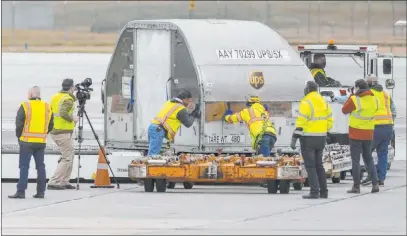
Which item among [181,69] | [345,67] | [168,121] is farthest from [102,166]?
[345,67]

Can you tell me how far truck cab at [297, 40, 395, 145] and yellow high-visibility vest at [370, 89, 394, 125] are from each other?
2810 millimetres

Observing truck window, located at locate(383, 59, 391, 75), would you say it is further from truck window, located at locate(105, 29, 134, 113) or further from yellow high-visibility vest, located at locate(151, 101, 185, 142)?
yellow high-visibility vest, located at locate(151, 101, 185, 142)

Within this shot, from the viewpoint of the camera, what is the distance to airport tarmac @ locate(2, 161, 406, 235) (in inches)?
593

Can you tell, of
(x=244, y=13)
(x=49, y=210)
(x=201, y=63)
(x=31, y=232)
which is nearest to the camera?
(x=31, y=232)

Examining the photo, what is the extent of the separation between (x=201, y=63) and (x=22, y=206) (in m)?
4.33

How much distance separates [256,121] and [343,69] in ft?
18.4

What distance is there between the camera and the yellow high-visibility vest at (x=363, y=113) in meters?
20.0

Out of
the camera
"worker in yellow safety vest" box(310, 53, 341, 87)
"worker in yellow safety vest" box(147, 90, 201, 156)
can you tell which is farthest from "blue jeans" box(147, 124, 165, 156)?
"worker in yellow safety vest" box(310, 53, 341, 87)

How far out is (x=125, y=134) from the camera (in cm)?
2303

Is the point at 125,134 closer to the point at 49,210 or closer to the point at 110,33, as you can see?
the point at 49,210

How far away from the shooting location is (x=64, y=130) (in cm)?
2078

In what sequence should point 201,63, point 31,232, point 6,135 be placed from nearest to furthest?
point 31,232 < point 201,63 < point 6,135

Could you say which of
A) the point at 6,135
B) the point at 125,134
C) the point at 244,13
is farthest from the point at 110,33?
the point at 125,134

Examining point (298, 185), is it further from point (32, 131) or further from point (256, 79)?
point (32, 131)
